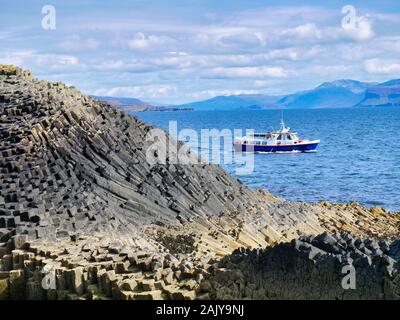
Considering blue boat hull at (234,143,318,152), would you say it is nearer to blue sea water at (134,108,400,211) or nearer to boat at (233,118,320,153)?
boat at (233,118,320,153)

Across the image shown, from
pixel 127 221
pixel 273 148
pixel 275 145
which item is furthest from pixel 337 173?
pixel 127 221

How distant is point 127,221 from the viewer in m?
23.6

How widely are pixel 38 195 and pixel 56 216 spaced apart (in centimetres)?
201

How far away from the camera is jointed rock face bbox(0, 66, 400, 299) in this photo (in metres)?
16.5

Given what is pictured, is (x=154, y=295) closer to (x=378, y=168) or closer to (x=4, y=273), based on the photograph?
(x=4, y=273)

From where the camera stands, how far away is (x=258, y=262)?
1673 centimetres

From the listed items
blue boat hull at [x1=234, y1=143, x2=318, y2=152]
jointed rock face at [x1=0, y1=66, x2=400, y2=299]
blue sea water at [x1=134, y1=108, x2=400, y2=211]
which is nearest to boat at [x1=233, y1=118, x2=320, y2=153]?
blue boat hull at [x1=234, y1=143, x2=318, y2=152]

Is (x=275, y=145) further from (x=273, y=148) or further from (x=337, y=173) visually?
(x=337, y=173)

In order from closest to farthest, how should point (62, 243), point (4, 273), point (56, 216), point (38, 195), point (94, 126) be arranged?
point (4, 273), point (62, 243), point (56, 216), point (38, 195), point (94, 126)

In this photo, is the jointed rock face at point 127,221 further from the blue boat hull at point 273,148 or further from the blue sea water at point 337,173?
the blue boat hull at point 273,148

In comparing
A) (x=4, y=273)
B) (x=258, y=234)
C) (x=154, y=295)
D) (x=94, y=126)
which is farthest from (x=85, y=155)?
(x=154, y=295)

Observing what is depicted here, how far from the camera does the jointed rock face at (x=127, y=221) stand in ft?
54.2
